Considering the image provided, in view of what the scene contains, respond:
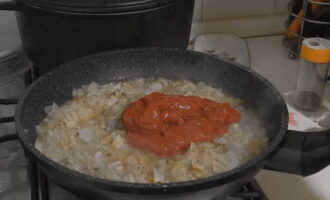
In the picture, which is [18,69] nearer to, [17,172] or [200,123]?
[17,172]

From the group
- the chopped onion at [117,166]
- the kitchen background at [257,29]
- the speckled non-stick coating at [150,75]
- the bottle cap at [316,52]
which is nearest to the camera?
the speckled non-stick coating at [150,75]

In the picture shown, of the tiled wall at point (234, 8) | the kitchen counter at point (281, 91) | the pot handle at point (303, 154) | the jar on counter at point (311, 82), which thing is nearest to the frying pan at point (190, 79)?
the pot handle at point (303, 154)

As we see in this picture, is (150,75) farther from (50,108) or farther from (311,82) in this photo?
(311,82)

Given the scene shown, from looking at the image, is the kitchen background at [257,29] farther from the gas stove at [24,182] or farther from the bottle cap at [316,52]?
the gas stove at [24,182]

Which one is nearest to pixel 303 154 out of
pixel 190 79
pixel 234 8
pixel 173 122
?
pixel 173 122

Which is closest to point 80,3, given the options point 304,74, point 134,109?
point 134,109

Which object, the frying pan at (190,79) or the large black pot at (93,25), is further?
the large black pot at (93,25)
